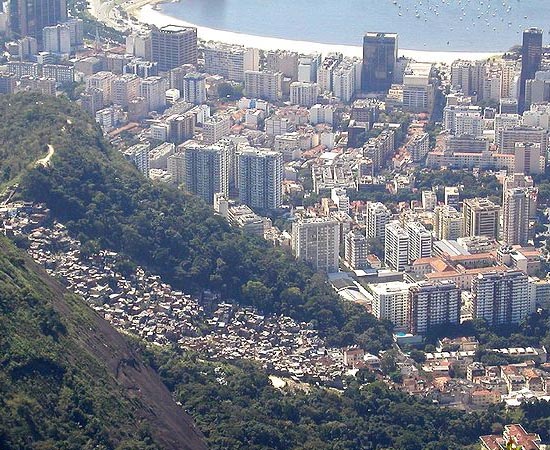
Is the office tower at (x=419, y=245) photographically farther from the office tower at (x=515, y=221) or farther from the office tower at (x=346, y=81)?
the office tower at (x=346, y=81)

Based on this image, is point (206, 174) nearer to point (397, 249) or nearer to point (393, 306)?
point (397, 249)

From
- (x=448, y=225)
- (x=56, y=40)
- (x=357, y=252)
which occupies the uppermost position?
(x=56, y=40)

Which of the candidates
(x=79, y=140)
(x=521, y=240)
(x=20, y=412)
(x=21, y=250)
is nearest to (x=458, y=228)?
(x=521, y=240)

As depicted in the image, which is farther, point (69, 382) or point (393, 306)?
point (393, 306)

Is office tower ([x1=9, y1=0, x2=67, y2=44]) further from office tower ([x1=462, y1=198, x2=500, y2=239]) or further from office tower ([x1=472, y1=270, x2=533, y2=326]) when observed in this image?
office tower ([x1=472, y1=270, x2=533, y2=326])

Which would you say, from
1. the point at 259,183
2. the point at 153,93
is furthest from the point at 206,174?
the point at 153,93

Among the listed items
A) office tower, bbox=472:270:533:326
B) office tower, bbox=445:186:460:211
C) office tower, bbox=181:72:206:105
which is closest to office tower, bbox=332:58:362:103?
office tower, bbox=181:72:206:105

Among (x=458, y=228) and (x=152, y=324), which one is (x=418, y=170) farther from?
(x=152, y=324)
